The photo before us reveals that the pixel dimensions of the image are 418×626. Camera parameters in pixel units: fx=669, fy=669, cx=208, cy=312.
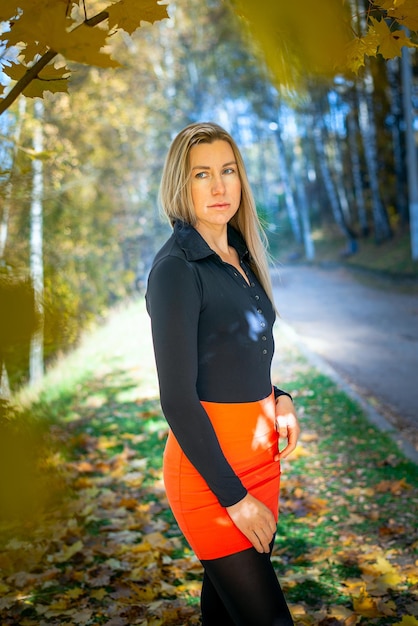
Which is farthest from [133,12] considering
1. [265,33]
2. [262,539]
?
[262,539]

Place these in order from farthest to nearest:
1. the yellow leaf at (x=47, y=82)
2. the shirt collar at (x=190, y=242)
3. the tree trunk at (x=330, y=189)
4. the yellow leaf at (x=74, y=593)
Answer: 1. the tree trunk at (x=330, y=189)
2. the yellow leaf at (x=74, y=593)
3. the shirt collar at (x=190, y=242)
4. the yellow leaf at (x=47, y=82)

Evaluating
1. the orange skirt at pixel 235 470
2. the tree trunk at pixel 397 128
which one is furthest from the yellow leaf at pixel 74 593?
the tree trunk at pixel 397 128

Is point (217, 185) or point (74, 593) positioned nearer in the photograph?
point (217, 185)

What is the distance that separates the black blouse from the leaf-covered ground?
1.10ft

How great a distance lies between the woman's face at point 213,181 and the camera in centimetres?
206

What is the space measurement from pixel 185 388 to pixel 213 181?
0.70m

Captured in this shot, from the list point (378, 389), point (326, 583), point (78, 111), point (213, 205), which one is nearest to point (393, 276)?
point (78, 111)

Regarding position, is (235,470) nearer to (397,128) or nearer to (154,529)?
(154,529)

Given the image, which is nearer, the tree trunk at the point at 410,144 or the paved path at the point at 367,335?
the paved path at the point at 367,335

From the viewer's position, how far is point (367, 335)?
36.4ft

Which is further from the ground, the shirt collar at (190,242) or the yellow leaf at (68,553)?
the shirt collar at (190,242)

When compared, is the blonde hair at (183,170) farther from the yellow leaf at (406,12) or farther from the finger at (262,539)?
the finger at (262,539)

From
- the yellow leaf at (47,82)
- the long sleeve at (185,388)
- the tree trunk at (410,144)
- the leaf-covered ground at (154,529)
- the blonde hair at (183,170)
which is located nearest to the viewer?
the leaf-covered ground at (154,529)

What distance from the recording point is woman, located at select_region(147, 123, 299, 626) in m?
1.76
